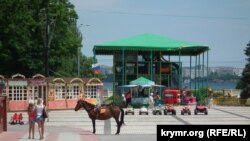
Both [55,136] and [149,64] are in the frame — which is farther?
[149,64]

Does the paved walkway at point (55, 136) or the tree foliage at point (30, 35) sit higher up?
the tree foliage at point (30, 35)

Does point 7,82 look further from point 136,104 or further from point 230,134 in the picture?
point 230,134

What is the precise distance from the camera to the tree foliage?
175 feet

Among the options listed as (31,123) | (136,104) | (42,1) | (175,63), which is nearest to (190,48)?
(175,63)

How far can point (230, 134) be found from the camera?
26.3 feet

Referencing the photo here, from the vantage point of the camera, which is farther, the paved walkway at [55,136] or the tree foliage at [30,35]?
the tree foliage at [30,35]

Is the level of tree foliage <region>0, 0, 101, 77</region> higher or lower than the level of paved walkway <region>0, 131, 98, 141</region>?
higher

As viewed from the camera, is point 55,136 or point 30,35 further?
point 30,35

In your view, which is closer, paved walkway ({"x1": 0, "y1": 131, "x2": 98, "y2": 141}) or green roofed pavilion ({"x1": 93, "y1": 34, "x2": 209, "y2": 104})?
paved walkway ({"x1": 0, "y1": 131, "x2": 98, "y2": 141})

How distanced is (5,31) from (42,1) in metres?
4.56

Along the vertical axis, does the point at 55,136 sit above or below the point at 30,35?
below

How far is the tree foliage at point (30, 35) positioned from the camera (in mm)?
53438

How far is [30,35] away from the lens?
179 feet

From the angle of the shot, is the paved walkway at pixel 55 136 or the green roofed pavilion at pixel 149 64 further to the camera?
the green roofed pavilion at pixel 149 64
